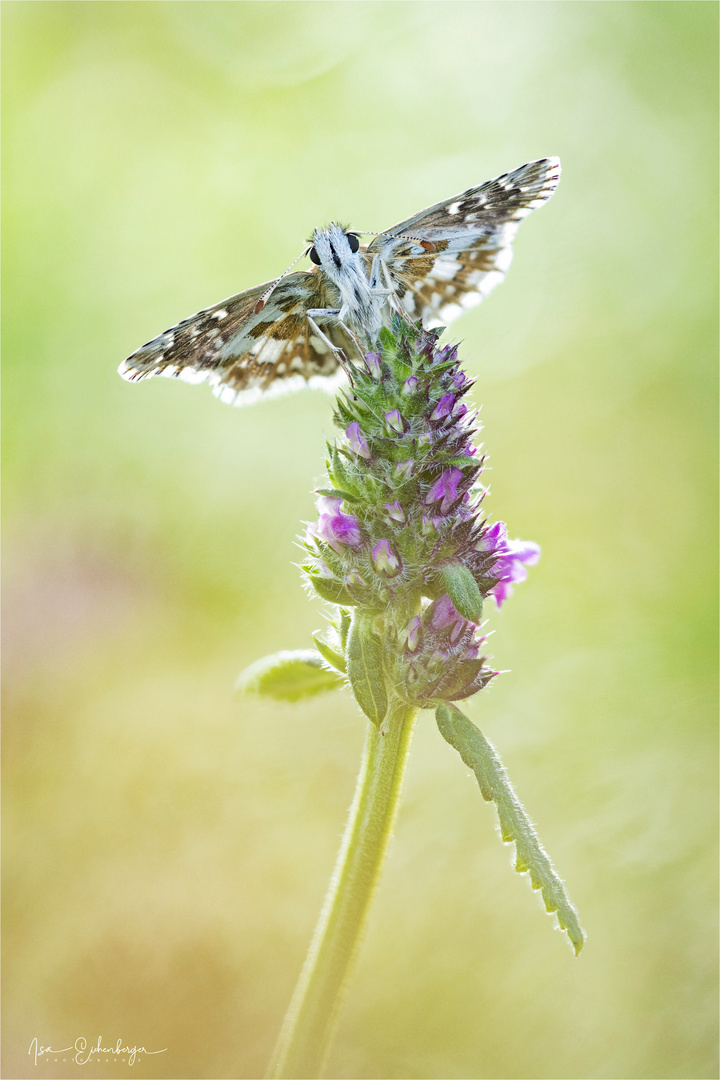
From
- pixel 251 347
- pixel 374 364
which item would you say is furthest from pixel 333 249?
pixel 374 364

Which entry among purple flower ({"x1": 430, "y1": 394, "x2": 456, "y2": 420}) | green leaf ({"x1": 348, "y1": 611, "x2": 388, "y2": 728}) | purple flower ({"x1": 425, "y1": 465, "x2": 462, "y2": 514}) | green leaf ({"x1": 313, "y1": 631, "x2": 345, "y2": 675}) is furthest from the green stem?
purple flower ({"x1": 430, "y1": 394, "x2": 456, "y2": 420})

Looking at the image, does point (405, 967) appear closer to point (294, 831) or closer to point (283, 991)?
point (283, 991)

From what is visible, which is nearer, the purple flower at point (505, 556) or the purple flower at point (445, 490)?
the purple flower at point (445, 490)

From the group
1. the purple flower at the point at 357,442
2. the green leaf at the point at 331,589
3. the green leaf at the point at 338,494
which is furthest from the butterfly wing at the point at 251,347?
the green leaf at the point at 331,589

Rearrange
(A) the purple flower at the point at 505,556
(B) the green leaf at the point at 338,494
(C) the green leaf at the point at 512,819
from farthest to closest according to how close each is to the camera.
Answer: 1. (A) the purple flower at the point at 505,556
2. (B) the green leaf at the point at 338,494
3. (C) the green leaf at the point at 512,819

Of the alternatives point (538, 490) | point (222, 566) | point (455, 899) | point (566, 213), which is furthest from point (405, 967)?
point (566, 213)

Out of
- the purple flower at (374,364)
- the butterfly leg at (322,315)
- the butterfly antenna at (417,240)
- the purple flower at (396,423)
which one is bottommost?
the purple flower at (396,423)

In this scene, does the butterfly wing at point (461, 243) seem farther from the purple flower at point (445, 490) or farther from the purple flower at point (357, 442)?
the purple flower at point (445, 490)

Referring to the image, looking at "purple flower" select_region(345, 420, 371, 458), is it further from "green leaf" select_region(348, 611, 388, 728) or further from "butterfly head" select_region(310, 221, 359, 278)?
"butterfly head" select_region(310, 221, 359, 278)
